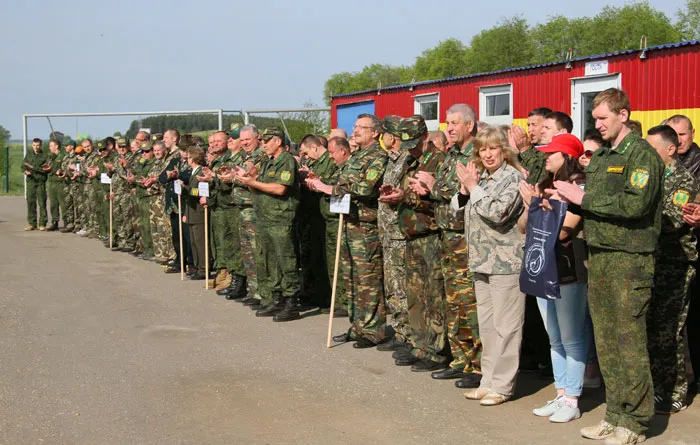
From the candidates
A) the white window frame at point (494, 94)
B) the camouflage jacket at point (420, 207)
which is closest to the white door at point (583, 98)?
the white window frame at point (494, 94)

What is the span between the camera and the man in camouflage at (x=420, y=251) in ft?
22.8

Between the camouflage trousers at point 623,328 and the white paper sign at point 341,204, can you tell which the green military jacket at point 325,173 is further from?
the camouflage trousers at point 623,328

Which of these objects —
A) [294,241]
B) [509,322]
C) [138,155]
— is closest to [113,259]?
[138,155]

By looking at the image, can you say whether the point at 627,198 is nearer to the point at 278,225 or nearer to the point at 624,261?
the point at 624,261

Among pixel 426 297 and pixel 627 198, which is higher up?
pixel 627 198

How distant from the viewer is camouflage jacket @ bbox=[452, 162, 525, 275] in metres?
5.89

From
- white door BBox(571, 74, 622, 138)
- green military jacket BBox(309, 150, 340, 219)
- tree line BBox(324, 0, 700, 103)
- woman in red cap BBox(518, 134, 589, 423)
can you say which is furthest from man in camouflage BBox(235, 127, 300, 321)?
tree line BBox(324, 0, 700, 103)

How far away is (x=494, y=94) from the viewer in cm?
1905

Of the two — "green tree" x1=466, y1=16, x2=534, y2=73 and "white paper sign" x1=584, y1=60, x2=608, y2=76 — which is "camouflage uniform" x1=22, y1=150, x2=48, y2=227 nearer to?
"white paper sign" x1=584, y1=60, x2=608, y2=76

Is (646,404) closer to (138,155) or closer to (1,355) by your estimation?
(1,355)

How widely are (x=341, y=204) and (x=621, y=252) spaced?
3.43 m

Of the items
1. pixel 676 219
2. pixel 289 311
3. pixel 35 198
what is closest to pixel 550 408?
pixel 676 219

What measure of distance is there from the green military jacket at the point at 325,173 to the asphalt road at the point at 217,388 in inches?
49.4

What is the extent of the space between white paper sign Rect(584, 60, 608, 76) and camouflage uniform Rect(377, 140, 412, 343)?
878 centimetres
